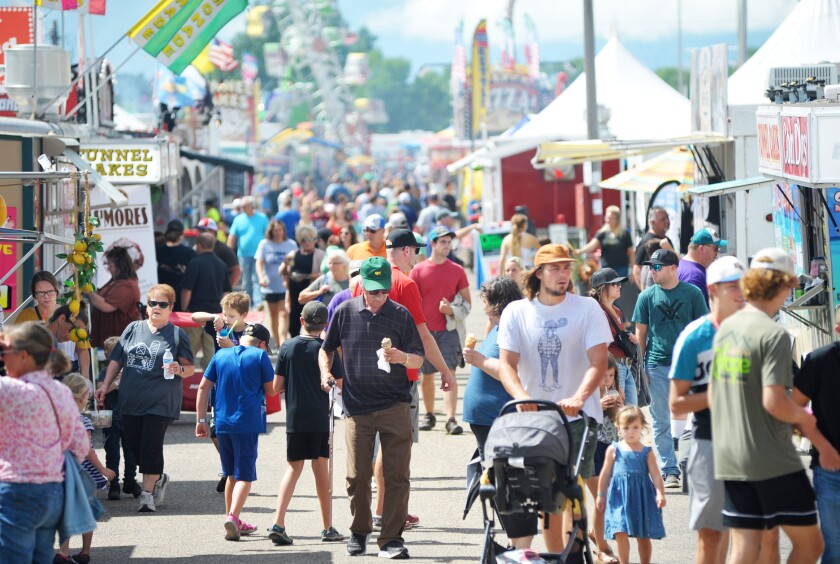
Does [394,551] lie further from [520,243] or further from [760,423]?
[520,243]

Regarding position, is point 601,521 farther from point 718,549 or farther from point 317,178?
point 317,178

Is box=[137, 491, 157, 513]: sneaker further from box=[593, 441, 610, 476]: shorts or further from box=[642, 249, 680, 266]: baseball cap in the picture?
box=[642, 249, 680, 266]: baseball cap

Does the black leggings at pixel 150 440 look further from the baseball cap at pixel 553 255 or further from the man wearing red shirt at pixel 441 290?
the baseball cap at pixel 553 255

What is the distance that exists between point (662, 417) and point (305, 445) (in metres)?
2.84

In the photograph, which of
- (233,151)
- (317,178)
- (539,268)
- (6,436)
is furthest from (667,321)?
(317,178)

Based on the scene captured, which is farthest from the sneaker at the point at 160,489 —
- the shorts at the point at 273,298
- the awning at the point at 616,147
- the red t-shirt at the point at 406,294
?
the awning at the point at 616,147

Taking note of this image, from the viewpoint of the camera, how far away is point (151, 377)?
368 inches

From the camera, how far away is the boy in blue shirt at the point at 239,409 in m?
8.51

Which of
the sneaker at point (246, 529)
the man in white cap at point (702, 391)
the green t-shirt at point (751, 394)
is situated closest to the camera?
the green t-shirt at point (751, 394)

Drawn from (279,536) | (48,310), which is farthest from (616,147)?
(279,536)

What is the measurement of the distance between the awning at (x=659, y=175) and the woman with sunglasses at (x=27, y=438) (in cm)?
1255

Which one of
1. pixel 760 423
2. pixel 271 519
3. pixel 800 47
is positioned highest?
pixel 800 47

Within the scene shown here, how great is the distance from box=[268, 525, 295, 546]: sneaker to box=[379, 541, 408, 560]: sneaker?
0.69 metres

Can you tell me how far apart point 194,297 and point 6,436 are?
29.1 feet
